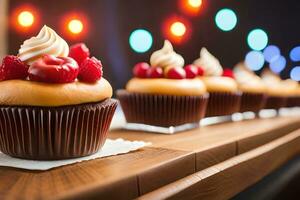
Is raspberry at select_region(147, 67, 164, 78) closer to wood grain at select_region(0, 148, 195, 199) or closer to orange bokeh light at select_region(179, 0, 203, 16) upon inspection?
wood grain at select_region(0, 148, 195, 199)

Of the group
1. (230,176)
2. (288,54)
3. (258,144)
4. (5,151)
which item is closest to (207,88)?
(258,144)

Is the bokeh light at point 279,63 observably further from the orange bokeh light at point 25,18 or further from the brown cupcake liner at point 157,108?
the orange bokeh light at point 25,18

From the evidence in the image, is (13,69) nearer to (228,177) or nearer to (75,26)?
(228,177)

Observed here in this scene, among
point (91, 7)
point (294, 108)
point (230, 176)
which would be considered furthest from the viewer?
point (294, 108)

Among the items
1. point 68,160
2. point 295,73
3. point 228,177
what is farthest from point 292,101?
point 68,160

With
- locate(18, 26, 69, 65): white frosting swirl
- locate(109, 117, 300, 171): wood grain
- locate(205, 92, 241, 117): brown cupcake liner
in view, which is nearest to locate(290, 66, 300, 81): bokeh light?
locate(205, 92, 241, 117): brown cupcake liner

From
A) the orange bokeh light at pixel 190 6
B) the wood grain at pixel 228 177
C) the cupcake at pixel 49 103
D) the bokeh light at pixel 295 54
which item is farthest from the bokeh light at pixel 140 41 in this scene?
the bokeh light at pixel 295 54

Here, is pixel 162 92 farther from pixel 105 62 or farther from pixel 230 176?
pixel 105 62
